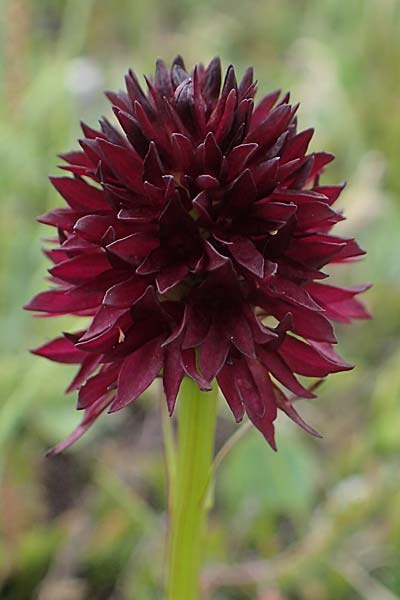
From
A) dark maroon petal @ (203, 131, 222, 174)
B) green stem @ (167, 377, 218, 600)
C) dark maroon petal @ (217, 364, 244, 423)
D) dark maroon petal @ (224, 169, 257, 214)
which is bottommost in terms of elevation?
green stem @ (167, 377, 218, 600)

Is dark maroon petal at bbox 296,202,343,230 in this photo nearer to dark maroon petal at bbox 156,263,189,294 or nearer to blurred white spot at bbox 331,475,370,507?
dark maroon petal at bbox 156,263,189,294

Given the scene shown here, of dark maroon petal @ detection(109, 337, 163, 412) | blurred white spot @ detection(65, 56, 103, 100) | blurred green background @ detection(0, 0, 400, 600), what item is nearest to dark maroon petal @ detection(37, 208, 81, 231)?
dark maroon petal @ detection(109, 337, 163, 412)

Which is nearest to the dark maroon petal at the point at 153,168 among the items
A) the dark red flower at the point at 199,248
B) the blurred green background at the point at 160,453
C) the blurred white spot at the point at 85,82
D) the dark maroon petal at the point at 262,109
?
the dark red flower at the point at 199,248

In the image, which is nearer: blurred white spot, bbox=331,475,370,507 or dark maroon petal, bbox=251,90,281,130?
dark maroon petal, bbox=251,90,281,130

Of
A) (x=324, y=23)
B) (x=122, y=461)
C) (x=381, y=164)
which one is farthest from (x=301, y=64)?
(x=122, y=461)

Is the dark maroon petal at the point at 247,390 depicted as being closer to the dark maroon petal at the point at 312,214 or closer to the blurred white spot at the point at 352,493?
the dark maroon petal at the point at 312,214

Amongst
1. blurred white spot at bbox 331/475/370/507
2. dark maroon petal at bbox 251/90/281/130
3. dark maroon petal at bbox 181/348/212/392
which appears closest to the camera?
dark maroon petal at bbox 181/348/212/392

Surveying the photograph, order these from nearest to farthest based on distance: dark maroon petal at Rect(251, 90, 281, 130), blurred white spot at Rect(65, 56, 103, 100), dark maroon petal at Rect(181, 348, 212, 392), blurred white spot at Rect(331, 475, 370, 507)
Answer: dark maroon petal at Rect(181, 348, 212, 392) → dark maroon petal at Rect(251, 90, 281, 130) → blurred white spot at Rect(331, 475, 370, 507) → blurred white spot at Rect(65, 56, 103, 100)
